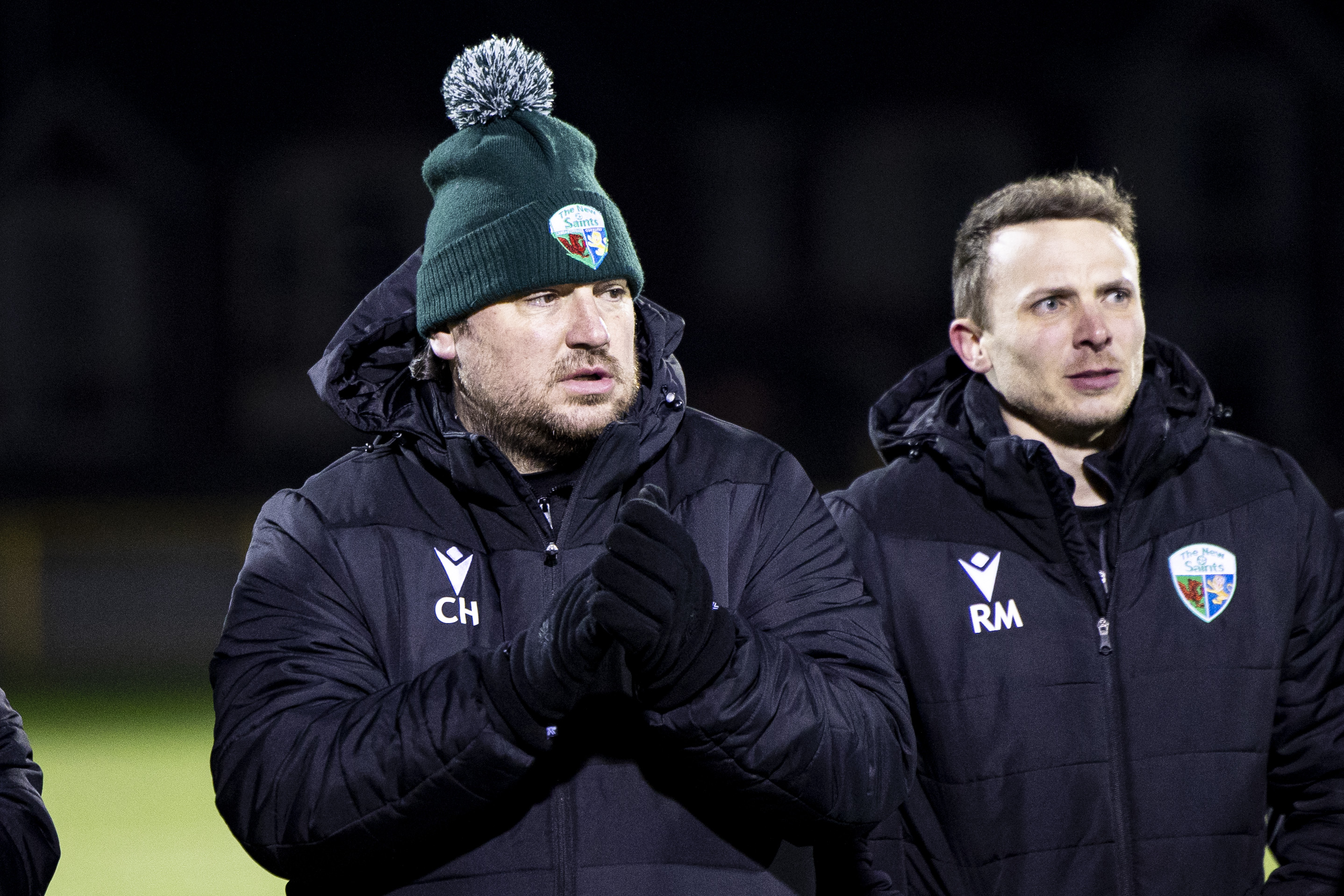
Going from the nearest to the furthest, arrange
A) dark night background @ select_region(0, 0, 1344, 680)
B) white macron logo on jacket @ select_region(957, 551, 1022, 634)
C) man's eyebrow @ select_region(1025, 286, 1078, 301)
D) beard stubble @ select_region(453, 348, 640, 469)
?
1. beard stubble @ select_region(453, 348, 640, 469)
2. white macron logo on jacket @ select_region(957, 551, 1022, 634)
3. man's eyebrow @ select_region(1025, 286, 1078, 301)
4. dark night background @ select_region(0, 0, 1344, 680)

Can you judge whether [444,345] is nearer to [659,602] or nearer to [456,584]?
[456,584]

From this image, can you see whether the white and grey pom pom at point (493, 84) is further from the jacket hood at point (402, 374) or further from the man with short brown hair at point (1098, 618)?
the man with short brown hair at point (1098, 618)

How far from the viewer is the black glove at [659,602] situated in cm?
137

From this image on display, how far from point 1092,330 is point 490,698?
3.54 ft

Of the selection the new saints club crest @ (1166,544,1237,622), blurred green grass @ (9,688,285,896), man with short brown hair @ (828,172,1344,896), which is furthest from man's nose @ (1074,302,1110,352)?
blurred green grass @ (9,688,285,896)

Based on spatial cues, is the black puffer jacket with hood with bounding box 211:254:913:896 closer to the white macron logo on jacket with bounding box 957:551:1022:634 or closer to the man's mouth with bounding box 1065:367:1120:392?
the white macron logo on jacket with bounding box 957:551:1022:634

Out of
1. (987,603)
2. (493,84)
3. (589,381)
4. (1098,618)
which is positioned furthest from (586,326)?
(1098,618)

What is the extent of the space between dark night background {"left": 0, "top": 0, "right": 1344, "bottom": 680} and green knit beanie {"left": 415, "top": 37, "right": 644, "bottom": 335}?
6820 millimetres

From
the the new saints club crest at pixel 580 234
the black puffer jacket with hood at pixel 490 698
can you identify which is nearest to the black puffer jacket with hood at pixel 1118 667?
the black puffer jacket with hood at pixel 490 698

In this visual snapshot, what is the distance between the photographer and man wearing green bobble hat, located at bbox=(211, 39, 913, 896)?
4.83 feet

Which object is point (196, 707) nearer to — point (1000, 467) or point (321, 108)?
point (321, 108)

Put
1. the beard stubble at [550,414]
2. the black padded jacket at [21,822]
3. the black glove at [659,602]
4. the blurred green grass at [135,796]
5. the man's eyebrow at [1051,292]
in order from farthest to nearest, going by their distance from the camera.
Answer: the blurred green grass at [135,796], the man's eyebrow at [1051,292], the beard stubble at [550,414], the black padded jacket at [21,822], the black glove at [659,602]

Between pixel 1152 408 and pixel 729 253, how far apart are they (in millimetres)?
7105

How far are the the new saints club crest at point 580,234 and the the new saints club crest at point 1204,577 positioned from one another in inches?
35.3
